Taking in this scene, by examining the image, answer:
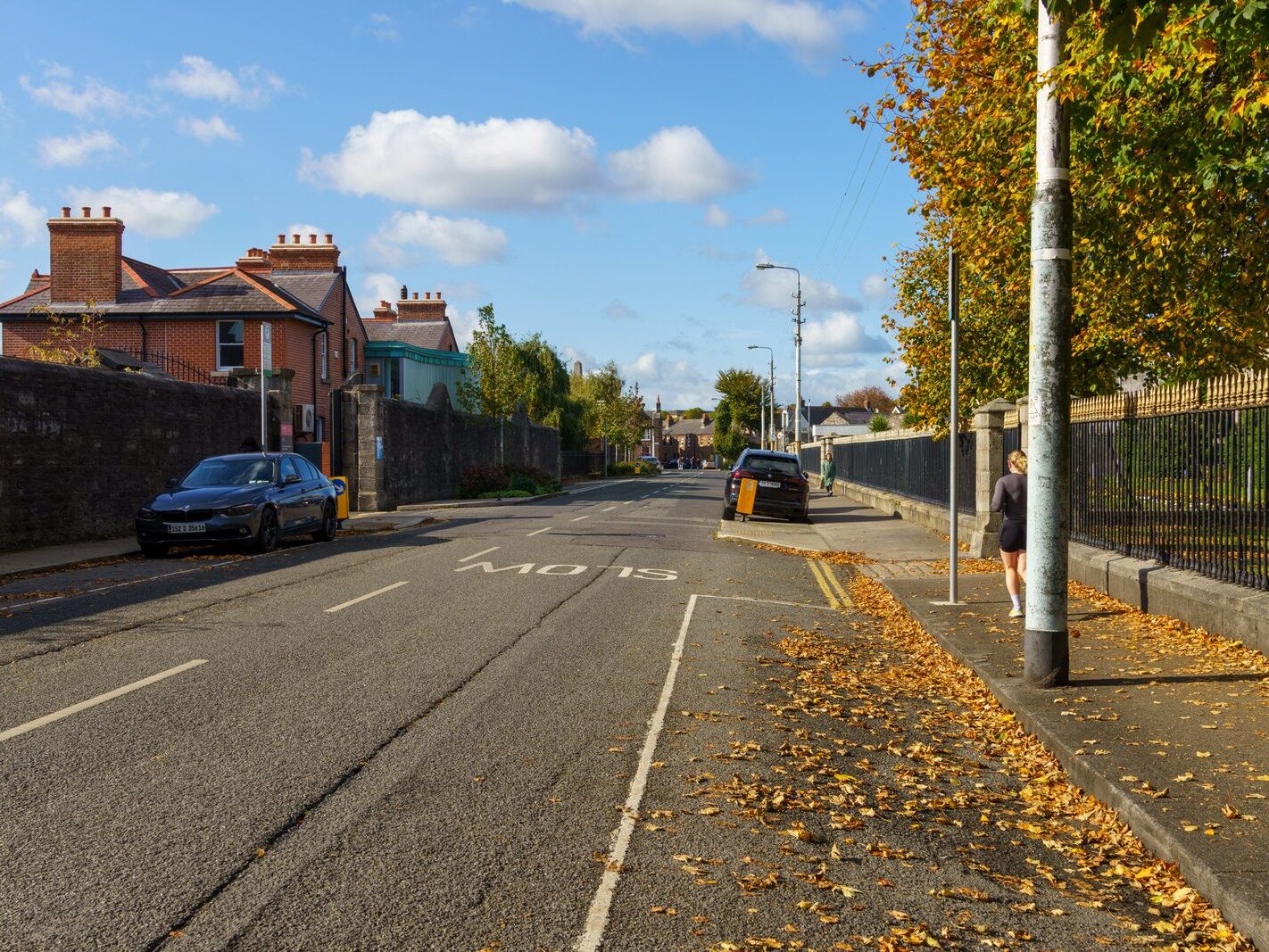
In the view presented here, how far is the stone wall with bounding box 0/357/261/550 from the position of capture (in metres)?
16.8

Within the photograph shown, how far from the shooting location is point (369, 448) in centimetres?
3080

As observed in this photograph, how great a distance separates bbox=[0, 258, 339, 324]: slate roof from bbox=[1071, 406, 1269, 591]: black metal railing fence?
1200 inches

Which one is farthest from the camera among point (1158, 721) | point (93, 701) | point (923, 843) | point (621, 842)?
point (93, 701)

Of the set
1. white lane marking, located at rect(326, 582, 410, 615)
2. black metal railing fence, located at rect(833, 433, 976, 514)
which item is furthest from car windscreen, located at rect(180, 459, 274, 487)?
black metal railing fence, located at rect(833, 433, 976, 514)

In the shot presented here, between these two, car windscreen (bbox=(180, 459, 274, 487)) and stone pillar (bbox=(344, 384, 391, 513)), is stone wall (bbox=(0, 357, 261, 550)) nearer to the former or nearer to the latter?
car windscreen (bbox=(180, 459, 274, 487))

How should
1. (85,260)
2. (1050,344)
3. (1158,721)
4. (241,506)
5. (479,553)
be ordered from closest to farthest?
(1158,721), (1050,344), (241,506), (479,553), (85,260)

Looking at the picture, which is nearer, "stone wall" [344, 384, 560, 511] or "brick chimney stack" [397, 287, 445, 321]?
"stone wall" [344, 384, 560, 511]

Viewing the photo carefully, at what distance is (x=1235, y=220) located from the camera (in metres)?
12.5

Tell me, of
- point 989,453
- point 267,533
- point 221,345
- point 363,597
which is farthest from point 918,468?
point 221,345

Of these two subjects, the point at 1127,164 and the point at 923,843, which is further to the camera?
the point at 1127,164

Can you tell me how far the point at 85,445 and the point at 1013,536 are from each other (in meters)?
15.1

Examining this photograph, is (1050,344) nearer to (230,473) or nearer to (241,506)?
(241,506)

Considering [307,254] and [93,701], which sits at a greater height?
[307,254]

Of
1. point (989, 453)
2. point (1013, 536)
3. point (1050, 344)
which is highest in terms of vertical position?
point (1050, 344)
